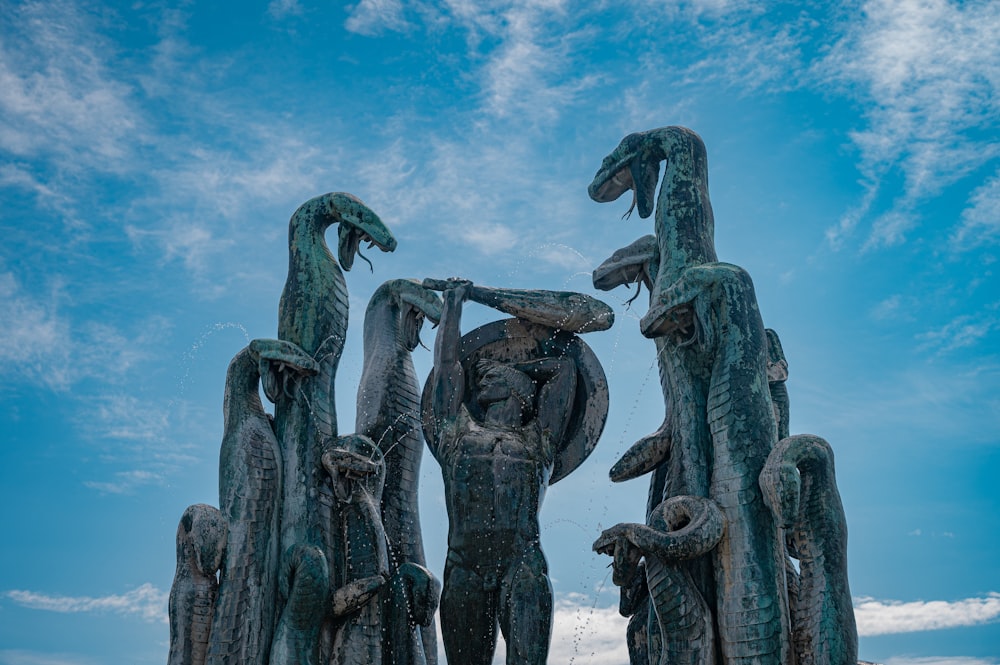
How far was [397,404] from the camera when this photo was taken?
406 inches

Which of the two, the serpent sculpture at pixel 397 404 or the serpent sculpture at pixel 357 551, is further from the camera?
the serpent sculpture at pixel 397 404

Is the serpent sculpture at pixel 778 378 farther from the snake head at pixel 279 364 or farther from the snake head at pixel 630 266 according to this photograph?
the snake head at pixel 279 364

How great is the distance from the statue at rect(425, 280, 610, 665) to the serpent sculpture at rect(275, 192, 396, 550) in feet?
2.83

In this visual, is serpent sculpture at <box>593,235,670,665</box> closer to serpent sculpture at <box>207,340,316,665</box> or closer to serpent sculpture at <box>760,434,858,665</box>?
serpent sculpture at <box>760,434,858,665</box>

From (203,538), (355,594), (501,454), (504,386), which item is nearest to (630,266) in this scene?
(504,386)

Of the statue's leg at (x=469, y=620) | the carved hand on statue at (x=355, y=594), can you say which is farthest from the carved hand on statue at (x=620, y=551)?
the carved hand on statue at (x=355, y=594)

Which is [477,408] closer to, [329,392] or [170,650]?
[329,392]

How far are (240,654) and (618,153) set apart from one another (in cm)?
524

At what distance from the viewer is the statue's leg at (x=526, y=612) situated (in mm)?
8789

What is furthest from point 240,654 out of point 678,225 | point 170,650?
point 678,225

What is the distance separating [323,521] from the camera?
9.63 meters

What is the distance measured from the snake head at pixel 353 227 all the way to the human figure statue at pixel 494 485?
1016 millimetres

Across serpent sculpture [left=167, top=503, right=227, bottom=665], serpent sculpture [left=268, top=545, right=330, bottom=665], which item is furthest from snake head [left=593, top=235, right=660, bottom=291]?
serpent sculpture [left=167, top=503, right=227, bottom=665]

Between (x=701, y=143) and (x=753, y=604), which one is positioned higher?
(x=701, y=143)
